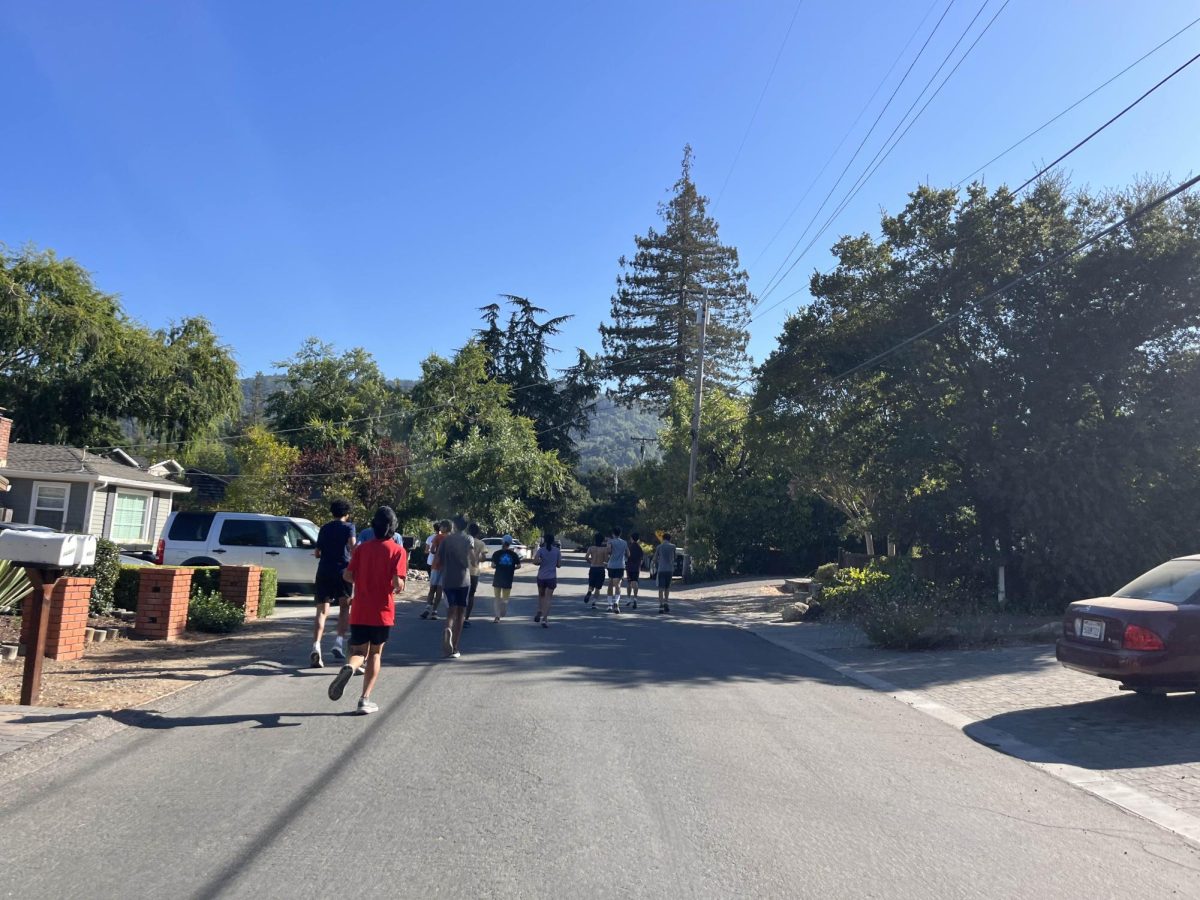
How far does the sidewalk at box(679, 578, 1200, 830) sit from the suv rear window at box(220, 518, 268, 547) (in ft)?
36.0

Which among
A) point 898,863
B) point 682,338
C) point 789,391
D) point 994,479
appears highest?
point 682,338

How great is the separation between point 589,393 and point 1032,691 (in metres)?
49.4

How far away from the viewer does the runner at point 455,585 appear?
1176 cm

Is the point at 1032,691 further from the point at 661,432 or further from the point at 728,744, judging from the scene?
the point at 661,432

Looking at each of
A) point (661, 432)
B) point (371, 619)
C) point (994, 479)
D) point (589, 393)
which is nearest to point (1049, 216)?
point (994, 479)

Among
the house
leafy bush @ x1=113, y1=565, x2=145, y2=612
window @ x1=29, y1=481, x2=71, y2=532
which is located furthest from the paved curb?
window @ x1=29, y1=481, x2=71, y2=532

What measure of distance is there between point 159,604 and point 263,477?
30.1 meters

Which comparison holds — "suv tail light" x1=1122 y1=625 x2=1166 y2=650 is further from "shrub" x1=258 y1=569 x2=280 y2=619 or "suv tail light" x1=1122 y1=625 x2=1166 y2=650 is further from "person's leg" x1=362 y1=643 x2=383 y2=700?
"shrub" x1=258 y1=569 x2=280 y2=619

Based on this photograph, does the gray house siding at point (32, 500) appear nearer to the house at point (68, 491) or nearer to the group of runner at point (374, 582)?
the house at point (68, 491)

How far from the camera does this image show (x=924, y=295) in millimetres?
21016

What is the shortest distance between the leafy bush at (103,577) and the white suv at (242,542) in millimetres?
6528

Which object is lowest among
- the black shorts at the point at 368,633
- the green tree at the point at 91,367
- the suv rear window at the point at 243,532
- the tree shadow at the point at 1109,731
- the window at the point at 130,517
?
the tree shadow at the point at 1109,731

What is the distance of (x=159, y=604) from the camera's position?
12.1 metres

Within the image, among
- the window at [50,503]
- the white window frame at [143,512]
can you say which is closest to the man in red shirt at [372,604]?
the window at [50,503]
